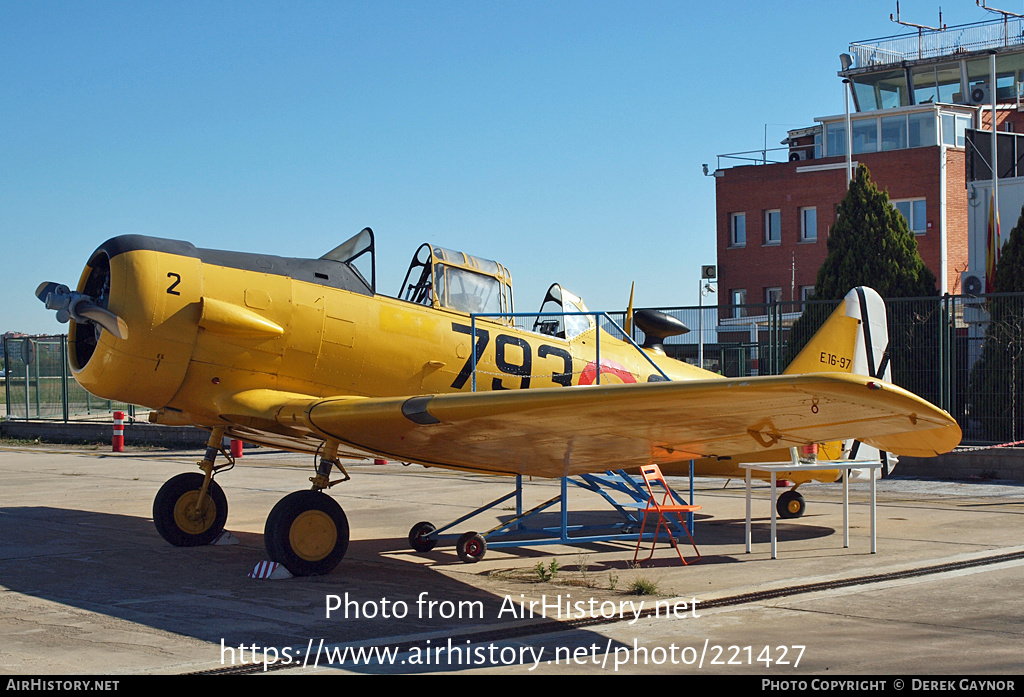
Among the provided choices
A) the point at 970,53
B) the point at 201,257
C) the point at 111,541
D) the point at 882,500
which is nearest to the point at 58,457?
the point at 111,541

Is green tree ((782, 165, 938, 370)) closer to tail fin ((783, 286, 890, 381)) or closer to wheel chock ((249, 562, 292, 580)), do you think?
tail fin ((783, 286, 890, 381))

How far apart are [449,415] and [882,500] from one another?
8135 mm

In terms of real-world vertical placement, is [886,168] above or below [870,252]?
above

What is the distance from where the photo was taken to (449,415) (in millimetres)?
6613

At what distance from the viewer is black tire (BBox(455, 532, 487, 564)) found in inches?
332

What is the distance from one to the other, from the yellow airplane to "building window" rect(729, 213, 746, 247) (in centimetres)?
3497

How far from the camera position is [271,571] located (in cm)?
754

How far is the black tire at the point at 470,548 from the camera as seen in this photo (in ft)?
27.7

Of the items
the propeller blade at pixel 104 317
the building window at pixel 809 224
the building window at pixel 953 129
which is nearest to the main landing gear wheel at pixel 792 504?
the propeller blade at pixel 104 317

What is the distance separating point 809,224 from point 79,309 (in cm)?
3803

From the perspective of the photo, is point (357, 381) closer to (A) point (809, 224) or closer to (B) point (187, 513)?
(B) point (187, 513)

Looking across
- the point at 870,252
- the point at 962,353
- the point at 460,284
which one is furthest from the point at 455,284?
the point at 870,252

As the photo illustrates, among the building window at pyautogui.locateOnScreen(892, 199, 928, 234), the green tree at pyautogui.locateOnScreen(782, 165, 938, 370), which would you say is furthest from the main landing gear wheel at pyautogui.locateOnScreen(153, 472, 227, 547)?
the building window at pyautogui.locateOnScreen(892, 199, 928, 234)

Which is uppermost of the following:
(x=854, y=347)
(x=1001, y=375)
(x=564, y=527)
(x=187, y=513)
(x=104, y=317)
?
(x=104, y=317)
